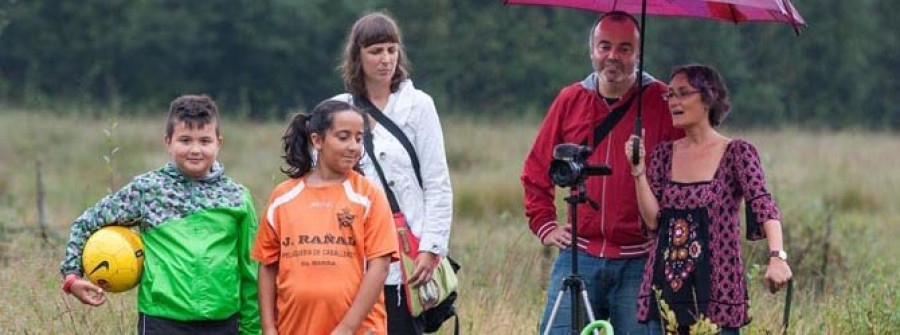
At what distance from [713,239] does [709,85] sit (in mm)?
561

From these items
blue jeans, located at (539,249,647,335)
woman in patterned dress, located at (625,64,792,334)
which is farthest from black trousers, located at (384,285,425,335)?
woman in patterned dress, located at (625,64,792,334)

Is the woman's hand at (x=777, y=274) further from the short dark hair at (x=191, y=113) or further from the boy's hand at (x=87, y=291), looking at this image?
the boy's hand at (x=87, y=291)

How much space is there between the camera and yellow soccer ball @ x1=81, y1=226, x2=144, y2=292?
18.8 feet

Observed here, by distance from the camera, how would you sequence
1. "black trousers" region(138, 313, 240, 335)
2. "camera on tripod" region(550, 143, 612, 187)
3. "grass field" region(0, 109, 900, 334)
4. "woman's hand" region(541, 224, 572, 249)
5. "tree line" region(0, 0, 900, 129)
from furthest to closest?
1. "tree line" region(0, 0, 900, 129)
2. "grass field" region(0, 109, 900, 334)
3. "woman's hand" region(541, 224, 572, 249)
4. "camera on tripod" region(550, 143, 612, 187)
5. "black trousers" region(138, 313, 240, 335)

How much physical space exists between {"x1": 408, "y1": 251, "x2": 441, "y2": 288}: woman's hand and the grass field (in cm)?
145

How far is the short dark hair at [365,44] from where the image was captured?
6258 mm

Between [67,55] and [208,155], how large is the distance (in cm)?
3430

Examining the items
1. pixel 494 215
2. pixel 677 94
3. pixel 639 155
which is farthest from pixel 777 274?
pixel 494 215

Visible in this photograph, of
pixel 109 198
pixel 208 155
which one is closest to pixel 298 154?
pixel 208 155

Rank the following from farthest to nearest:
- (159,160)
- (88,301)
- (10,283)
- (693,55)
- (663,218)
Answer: (693,55) → (159,160) → (10,283) → (663,218) → (88,301)

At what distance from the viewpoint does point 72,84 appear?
38.2m

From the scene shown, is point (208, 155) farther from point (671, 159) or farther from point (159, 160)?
point (159, 160)

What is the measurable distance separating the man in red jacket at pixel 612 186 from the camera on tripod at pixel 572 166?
257 mm

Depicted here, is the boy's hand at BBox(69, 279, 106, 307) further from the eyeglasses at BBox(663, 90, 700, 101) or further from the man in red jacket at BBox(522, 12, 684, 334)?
the eyeglasses at BBox(663, 90, 700, 101)
